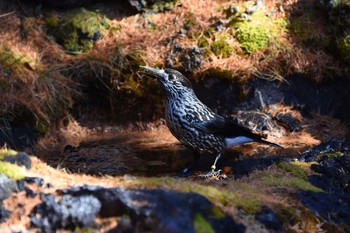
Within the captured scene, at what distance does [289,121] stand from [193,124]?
2.27 m

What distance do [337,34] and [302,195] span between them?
15.2 feet

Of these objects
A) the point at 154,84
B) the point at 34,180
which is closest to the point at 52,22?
the point at 154,84

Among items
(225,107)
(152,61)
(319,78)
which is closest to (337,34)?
(319,78)

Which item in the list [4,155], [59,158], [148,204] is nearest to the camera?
[148,204]

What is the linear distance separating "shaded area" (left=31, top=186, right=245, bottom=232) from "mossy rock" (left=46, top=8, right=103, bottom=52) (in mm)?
5266

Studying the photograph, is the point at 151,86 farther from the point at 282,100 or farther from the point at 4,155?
the point at 4,155

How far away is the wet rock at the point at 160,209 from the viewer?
3141 mm

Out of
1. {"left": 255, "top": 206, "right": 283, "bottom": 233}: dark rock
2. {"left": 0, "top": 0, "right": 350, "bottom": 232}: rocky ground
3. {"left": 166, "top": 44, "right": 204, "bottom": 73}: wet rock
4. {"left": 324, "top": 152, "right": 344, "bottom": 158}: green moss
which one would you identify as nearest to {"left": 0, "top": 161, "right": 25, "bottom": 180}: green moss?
{"left": 255, "top": 206, "right": 283, "bottom": 233}: dark rock

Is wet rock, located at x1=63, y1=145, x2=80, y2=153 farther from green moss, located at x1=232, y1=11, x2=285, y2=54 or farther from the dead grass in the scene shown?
green moss, located at x1=232, y1=11, x2=285, y2=54

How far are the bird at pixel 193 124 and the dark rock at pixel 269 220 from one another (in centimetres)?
208

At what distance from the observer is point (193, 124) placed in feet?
19.3

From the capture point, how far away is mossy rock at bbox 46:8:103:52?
8336mm

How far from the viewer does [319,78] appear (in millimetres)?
7773

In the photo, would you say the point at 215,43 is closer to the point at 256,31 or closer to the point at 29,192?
the point at 256,31
